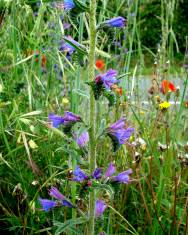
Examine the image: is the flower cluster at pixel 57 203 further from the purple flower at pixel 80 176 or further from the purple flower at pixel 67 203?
the purple flower at pixel 80 176

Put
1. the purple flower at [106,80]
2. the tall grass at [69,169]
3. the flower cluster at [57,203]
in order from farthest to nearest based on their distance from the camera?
the tall grass at [69,169]
the flower cluster at [57,203]
the purple flower at [106,80]

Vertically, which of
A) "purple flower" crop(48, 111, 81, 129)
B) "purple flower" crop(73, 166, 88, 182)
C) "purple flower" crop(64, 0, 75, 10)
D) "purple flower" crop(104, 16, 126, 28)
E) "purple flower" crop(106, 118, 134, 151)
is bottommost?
"purple flower" crop(73, 166, 88, 182)

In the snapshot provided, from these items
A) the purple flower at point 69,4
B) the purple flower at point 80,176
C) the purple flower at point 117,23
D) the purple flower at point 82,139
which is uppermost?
the purple flower at point 69,4

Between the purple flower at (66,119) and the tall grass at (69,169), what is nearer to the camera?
the purple flower at (66,119)

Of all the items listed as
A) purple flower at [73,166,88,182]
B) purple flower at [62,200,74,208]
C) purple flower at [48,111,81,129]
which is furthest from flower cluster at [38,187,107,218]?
purple flower at [48,111,81,129]

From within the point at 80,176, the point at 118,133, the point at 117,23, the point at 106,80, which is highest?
the point at 117,23

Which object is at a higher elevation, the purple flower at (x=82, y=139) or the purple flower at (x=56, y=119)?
the purple flower at (x=56, y=119)

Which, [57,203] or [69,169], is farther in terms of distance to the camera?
[69,169]

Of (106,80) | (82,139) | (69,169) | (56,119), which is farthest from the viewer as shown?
(69,169)

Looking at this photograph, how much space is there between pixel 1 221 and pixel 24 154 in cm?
36

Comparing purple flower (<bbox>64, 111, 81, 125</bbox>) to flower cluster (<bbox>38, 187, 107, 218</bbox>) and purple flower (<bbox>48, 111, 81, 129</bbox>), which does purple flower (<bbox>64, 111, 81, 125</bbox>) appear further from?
flower cluster (<bbox>38, 187, 107, 218</bbox>)

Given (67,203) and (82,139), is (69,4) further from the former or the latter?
(67,203)

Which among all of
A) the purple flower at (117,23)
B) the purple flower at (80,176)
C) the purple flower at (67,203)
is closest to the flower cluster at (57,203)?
the purple flower at (67,203)

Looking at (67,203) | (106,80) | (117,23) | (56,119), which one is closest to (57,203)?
(67,203)
